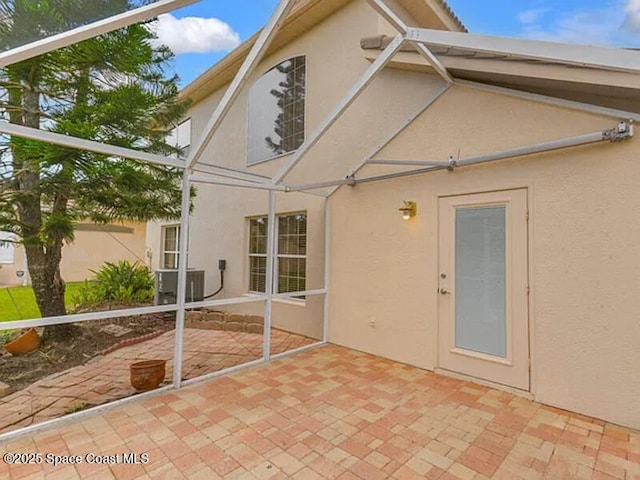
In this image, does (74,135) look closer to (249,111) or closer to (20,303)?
(20,303)

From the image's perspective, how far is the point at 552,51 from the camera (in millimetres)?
2852

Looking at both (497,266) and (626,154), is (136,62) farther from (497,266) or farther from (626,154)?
(626,154)

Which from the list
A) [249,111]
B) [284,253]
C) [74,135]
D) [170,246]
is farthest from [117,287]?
[249,111]

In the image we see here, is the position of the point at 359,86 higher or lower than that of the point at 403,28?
lower

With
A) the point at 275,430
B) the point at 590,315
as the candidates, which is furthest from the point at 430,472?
the point at 590,315

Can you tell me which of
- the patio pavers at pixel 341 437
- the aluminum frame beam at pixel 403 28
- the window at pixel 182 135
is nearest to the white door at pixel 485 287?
the patio pavers at pixel 341 437

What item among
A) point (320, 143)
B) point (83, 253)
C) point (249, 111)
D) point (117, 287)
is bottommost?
point (117, 287)

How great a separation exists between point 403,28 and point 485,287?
301 cm

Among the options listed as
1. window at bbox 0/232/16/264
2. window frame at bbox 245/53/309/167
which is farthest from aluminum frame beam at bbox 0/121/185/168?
window frame at bbox 245/53/309/167

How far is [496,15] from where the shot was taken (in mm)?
5988

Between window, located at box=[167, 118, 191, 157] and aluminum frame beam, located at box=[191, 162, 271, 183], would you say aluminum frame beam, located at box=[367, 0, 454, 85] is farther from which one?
window, located at box=[167, 118, 191, 157]

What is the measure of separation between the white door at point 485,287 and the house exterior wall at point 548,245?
113 millimetres

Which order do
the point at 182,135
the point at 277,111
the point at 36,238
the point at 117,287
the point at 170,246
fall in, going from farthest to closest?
the point at 170,246
the point at 182,135
the point at 117,287
the point at 277,111
the point at 36,238

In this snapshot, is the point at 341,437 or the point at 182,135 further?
the point at 182,135
